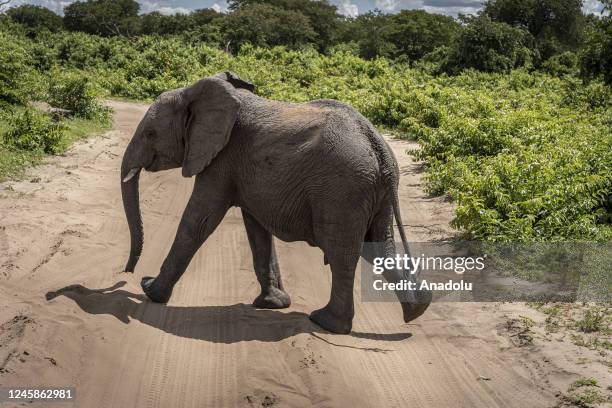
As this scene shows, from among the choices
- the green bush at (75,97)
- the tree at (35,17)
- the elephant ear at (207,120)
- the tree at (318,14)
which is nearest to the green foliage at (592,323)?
the elephant ear at (207,120)

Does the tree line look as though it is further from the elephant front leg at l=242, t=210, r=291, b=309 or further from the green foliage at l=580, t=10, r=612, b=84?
the elephant front leg at l=242, t=210, r=291, b=309

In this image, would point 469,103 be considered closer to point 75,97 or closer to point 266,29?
point 75,97

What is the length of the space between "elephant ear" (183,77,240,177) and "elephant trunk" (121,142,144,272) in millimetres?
600

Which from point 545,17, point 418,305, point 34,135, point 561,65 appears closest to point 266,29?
point 545,17

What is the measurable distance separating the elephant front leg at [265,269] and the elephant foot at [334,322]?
72 cm

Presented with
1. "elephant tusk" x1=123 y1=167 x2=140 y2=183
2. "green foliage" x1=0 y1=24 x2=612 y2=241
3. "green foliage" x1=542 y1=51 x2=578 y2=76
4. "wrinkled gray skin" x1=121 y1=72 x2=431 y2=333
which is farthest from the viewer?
"green foliage" x1=542 y1=51 x2=578 y2=76

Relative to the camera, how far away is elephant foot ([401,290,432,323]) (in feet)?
21.7

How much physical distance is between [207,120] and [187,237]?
109cm

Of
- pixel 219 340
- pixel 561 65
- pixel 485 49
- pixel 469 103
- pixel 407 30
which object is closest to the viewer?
pixel 219 340

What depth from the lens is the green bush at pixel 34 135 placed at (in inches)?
487

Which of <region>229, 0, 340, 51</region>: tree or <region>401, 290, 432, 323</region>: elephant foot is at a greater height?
<region>229, 0, 340, 51</region>: tree

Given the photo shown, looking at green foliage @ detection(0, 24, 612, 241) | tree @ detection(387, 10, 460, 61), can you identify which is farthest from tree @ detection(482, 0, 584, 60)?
green foliage @ detection(0, 24, 612, 241)

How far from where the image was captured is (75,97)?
1702cm

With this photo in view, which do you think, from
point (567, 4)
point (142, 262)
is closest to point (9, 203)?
point (142, 262)
